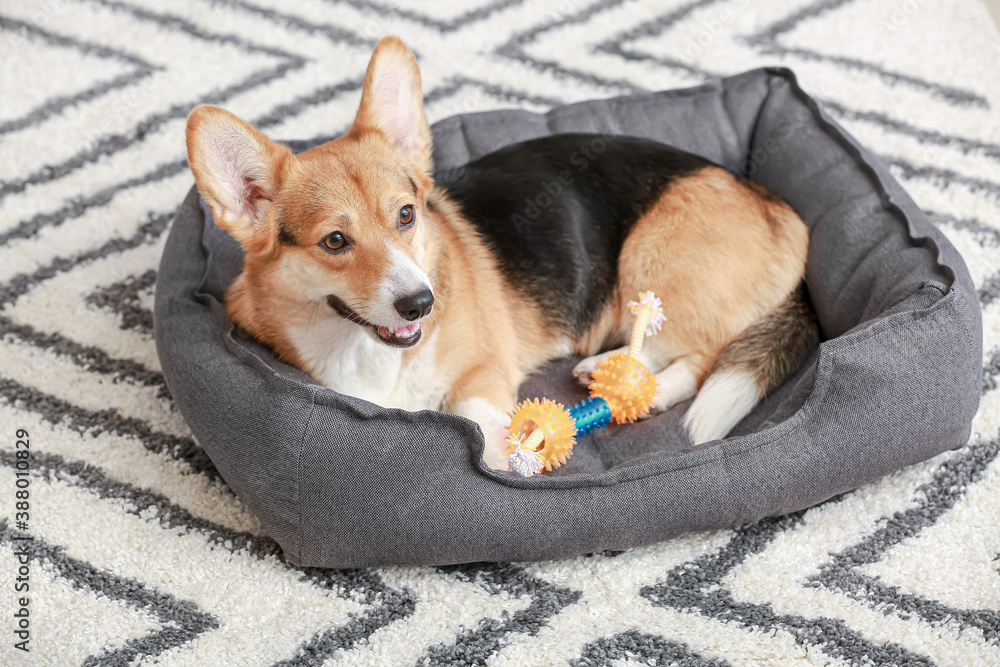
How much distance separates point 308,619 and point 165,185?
77.5 inches

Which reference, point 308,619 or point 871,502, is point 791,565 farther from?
point 308,619

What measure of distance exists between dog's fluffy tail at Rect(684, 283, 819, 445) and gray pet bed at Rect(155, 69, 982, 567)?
8 centimetres

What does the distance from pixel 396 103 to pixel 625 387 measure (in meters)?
0.92

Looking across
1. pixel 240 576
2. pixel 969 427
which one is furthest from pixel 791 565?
pixel 240 576

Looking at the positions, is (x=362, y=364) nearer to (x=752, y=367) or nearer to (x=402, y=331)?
(x=402, y=331)

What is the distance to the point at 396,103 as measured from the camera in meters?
2.08

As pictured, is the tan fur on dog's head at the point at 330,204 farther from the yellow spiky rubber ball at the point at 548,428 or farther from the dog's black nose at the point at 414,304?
the yellow spiky rubber ball at the point at 548,428

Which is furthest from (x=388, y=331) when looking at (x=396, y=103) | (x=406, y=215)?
(x=396, y=103)

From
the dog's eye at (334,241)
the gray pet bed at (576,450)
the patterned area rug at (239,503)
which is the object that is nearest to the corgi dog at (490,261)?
the dog's eye at (334,241)

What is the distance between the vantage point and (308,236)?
6.23 feet

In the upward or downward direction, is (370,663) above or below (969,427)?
below

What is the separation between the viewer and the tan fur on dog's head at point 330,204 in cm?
184

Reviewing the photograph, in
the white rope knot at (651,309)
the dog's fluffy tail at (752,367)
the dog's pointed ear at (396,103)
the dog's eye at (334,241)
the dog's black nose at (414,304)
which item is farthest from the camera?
the white rope knot at (651,309)

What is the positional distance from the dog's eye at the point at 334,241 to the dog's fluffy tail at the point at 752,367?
3.22 feet
